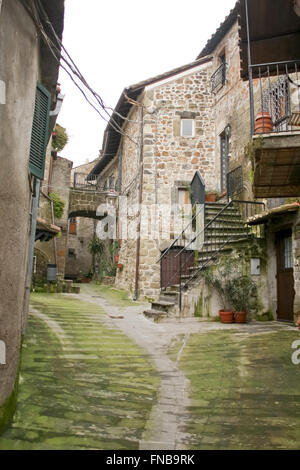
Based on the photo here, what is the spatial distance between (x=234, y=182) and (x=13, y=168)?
1023cm

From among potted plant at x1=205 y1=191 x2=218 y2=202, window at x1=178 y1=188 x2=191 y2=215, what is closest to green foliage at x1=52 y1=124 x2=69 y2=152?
window at x1=178 y1=188 x2=191 y2=215

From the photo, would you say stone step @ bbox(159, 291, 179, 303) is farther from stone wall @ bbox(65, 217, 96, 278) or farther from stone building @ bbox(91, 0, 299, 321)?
stone wall @ bbox(65, 217, 96, 278)

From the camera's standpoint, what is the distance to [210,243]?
981 centimetres

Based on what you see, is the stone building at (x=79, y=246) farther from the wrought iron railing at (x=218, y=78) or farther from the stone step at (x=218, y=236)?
the stone step at (x=218, y=236)

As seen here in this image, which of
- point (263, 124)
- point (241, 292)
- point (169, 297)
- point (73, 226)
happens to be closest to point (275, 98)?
point (263, 124)

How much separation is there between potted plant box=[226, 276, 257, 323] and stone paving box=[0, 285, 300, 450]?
1.08 m

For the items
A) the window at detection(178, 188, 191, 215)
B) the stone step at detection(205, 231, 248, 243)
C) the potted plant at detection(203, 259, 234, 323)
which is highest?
the window at detection(178, 188, 191, 215)

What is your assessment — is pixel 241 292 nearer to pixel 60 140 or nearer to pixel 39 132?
pixel 39 132

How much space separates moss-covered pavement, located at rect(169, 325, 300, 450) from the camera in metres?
2.78

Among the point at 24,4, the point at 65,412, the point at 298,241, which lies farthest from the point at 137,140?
the point at 65,412

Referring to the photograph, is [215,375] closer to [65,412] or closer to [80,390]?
[80,390]

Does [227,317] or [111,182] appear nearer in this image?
[227,317]

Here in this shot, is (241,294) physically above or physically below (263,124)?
below

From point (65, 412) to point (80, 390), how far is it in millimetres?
611
